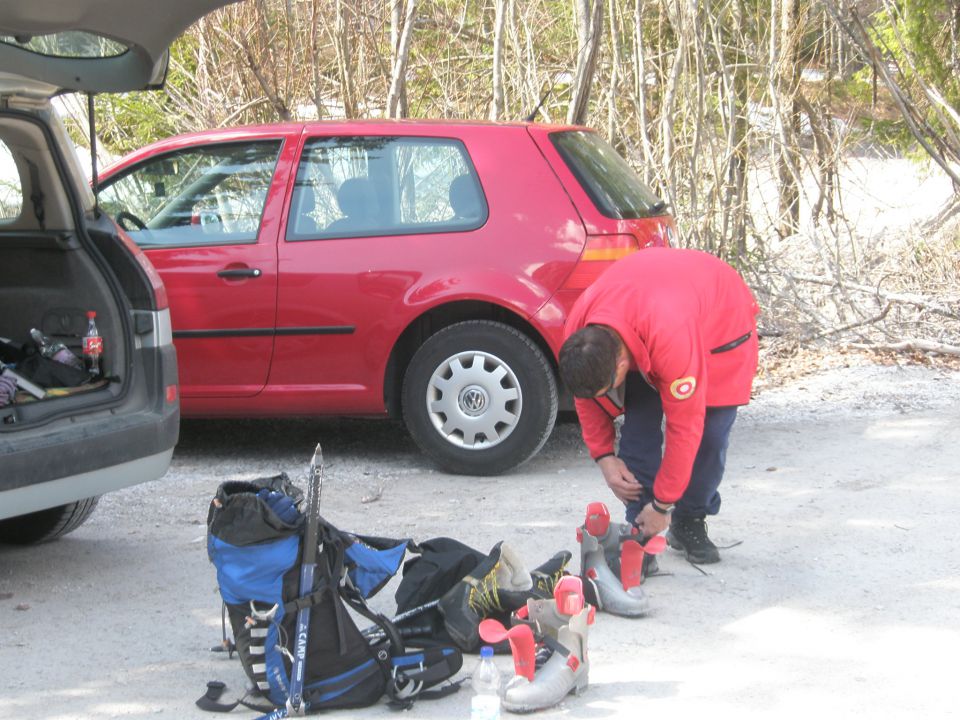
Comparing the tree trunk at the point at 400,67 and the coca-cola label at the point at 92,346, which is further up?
the tree trunk at the point at 400,67

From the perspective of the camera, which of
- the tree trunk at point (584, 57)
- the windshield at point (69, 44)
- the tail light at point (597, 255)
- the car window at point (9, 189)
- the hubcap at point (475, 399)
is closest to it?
the windshield at point (69, 44)

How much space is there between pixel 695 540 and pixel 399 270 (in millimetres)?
2092

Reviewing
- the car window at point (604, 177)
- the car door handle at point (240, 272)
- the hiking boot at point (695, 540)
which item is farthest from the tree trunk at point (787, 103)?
the hiking boot at point (695, 540)

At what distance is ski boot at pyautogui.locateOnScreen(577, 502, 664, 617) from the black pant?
20cm

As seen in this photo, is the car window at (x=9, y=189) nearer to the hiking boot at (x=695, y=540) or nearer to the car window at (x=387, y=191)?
the car window at (x=387, y=191)

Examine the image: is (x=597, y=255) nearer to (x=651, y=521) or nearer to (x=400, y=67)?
(x=651, y=521)

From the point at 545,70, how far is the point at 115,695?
720cm

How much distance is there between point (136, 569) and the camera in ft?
16.1

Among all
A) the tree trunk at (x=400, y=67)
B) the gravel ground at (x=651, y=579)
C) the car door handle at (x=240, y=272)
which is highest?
the tree trunk at (x=400, y=67)

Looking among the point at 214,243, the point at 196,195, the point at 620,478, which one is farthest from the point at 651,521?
the point at 196,195

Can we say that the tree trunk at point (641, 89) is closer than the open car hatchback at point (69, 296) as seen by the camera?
No

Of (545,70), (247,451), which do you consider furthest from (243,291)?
(545,70)

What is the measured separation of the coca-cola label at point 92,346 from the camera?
4781 mm

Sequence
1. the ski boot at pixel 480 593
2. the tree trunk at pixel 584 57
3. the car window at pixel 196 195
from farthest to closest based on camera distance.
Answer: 1. the tree trunk at pixel 584 57
2. the car window at pixel 196 195
3. the ski boot at pixel 480 593
